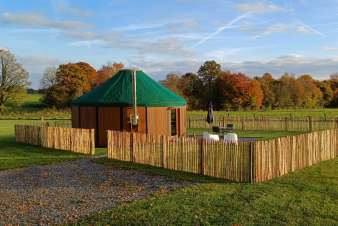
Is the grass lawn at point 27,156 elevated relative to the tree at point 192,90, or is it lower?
lower

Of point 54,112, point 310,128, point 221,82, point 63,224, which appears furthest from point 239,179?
point 221,82

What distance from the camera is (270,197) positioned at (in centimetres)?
946

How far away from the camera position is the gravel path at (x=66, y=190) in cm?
857

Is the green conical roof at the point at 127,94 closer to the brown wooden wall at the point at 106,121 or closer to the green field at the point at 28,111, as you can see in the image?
the brown wooden wall at the point at 106,121

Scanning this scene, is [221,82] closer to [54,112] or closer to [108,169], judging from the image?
[54,112]

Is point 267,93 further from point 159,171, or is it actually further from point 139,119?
point 159,171

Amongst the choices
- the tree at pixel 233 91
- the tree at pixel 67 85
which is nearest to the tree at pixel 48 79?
the tree at pixel 67 85

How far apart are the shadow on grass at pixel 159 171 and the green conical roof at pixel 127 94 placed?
6415mm

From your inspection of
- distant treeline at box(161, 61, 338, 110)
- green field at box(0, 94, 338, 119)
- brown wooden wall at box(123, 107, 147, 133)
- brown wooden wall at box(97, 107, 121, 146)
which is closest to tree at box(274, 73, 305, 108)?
distant treeline at box(161, 61, 338, 110)

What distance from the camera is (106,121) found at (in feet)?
70.3

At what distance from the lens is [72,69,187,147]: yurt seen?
21188mm

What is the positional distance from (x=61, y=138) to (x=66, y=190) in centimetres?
822

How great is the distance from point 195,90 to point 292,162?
54997mm

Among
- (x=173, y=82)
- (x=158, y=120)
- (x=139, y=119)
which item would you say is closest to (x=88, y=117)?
(x=139, y=119)
